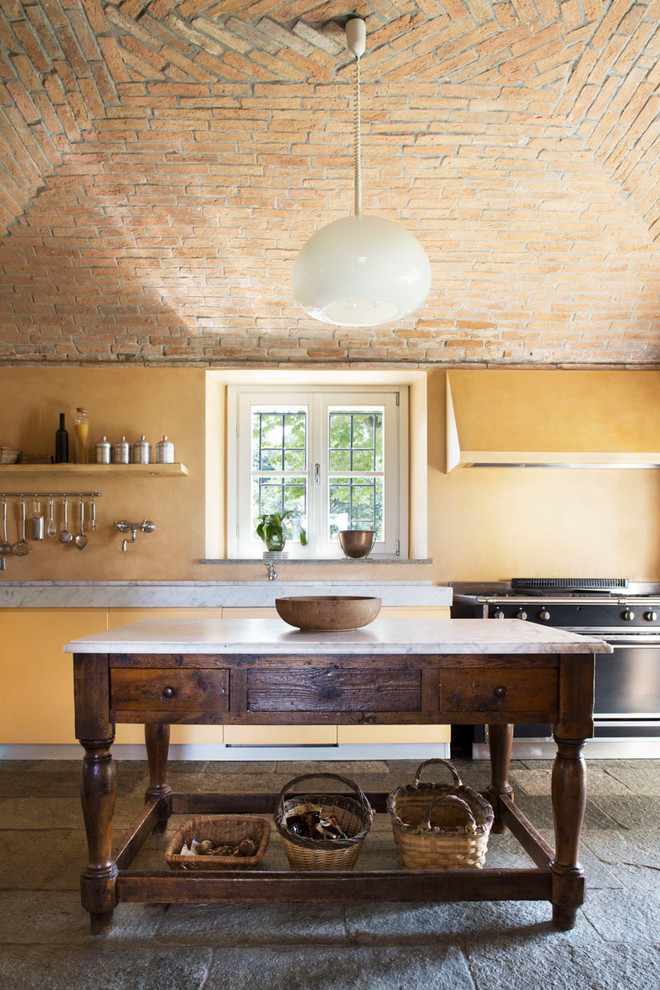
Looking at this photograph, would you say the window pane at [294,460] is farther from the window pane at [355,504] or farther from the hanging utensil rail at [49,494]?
the hanging utensil rail at [49,494]

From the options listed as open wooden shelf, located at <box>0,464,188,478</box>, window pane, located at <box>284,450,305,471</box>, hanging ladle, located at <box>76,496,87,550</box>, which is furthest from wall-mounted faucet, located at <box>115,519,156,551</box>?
window pane, located at <box>284,450,305,471</box>

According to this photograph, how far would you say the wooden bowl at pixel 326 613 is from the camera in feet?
7.50

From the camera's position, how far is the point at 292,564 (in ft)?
14.8

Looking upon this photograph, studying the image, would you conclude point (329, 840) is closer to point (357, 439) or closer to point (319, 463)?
point (319, 463)

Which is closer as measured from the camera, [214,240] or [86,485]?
[214,240]

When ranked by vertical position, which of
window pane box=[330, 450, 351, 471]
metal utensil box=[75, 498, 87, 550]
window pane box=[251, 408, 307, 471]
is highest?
window pane box=[251, 408, 307, 471]

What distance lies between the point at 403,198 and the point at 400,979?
11.4ft

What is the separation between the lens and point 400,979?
1956 millimetres

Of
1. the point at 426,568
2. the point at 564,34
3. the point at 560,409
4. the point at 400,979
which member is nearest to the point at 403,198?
the point at 564,34

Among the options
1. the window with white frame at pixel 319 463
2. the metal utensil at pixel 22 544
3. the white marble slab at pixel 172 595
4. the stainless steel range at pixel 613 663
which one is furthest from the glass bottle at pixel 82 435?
the stainless steel range at pixel 613 663

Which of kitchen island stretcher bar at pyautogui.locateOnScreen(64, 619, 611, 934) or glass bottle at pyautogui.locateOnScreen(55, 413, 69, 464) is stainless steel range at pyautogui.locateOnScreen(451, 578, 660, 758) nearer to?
kitchen island stretcher bar at pyautogui.locateOnScreen(64, 619, 611, 934)

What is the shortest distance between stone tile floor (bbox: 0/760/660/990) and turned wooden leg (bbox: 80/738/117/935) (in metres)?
0.12

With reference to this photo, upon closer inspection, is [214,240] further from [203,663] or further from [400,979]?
[400,979]

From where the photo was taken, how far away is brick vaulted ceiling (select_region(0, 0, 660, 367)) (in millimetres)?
2730
